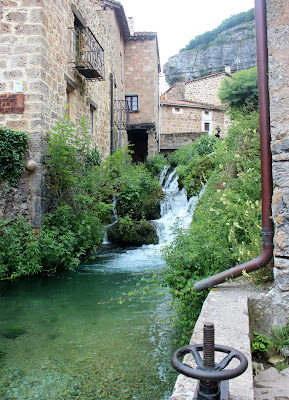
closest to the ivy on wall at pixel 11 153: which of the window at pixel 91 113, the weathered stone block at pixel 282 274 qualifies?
the window at pixel 91 113

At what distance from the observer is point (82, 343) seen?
393 cm

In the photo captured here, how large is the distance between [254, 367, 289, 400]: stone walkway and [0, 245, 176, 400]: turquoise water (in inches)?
38.2

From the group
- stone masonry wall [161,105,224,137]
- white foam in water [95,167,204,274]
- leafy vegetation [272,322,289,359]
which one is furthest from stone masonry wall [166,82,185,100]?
leafy vegetation [272,322,289,359]

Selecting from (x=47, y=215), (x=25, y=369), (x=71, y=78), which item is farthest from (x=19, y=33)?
(x=25, y=369)

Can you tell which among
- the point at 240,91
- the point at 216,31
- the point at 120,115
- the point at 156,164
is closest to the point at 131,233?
the point at 240,91

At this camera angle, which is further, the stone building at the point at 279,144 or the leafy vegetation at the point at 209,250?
the leafy vegetation at the point at 209,250

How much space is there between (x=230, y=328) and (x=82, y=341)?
86.3 inches

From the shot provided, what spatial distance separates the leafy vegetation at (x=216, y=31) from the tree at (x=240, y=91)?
157 ft

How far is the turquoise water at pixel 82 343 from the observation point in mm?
A: 3012

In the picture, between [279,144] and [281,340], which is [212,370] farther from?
[279,144]

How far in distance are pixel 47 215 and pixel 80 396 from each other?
18.4 feet

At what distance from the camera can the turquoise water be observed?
9.88 ft

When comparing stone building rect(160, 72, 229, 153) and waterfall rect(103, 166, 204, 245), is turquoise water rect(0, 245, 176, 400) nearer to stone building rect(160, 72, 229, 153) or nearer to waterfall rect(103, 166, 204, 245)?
waterfall rect(103, 166, 204, 245)

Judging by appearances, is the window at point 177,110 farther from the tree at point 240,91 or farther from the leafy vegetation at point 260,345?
the leafy vegetation at point 260,345
